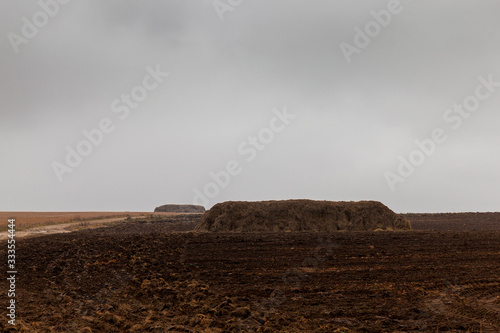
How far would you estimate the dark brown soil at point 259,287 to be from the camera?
968 centimetres

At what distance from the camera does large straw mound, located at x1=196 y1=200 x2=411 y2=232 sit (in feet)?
108

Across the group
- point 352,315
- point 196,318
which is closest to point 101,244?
point 196,318

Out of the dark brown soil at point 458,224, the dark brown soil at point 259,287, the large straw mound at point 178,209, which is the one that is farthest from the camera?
the large straw mound at point 178,209

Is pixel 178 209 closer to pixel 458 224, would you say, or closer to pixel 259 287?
pixel 458 224

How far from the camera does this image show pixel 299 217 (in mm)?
33500

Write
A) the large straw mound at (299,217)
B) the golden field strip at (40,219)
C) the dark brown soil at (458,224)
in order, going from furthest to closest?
the golden field strip at (40,219), the dark brown soil at (458,224), the large straw mound at (299,217)

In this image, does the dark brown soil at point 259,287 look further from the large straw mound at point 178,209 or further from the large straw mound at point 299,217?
the large straw mound at point 178,209

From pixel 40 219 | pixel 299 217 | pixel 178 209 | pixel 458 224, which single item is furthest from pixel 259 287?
pixel 178 209

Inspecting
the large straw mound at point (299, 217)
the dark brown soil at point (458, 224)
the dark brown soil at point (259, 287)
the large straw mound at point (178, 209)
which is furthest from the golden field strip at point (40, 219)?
the dark brown soil at point (458, 224)

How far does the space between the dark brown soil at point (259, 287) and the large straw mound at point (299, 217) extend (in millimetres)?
9802

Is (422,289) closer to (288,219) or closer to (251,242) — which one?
(251,242)

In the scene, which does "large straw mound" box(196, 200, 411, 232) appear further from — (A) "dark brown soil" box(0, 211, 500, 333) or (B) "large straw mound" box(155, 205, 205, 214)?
(B) "large straw mound" box(155, 205, 205, 214)

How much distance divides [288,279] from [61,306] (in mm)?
→ 7616

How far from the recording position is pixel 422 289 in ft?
41.1
